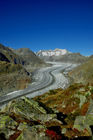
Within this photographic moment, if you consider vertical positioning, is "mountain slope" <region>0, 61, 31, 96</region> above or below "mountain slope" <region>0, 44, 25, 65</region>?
below

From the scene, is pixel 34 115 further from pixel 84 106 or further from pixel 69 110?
pixel 84 106

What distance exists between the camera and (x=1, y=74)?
68812 millimetres

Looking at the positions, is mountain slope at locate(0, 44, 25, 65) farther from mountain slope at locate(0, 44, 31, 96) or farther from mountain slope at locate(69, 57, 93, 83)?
mountain slope at locate(69, 57, 93, 83)

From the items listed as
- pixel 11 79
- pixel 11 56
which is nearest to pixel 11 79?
pixel 11 79

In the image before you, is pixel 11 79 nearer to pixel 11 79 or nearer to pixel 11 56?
pixel 11 79

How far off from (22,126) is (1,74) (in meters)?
65.7

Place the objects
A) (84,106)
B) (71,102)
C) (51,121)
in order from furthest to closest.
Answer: (71,102)
(84,106)
(51,121)

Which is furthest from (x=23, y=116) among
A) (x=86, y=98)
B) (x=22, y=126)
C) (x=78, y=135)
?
(x=86, y=98)

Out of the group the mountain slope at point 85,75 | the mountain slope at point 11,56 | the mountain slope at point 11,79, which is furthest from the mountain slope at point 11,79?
the mountain slope at point 11,56

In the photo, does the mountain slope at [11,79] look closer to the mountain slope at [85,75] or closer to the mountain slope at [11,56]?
the mountain slope at [85,75]

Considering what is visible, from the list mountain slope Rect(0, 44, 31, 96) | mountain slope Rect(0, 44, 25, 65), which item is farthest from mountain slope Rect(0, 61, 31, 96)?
mountain slope Rect(0, 44, 25, 65)

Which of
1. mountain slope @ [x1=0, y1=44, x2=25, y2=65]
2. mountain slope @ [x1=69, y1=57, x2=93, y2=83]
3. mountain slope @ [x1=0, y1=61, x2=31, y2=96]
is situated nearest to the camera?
mountain slope @ [x1=69, y1=57, x2=93, y2=83]

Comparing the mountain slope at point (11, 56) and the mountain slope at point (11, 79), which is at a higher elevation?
the mountain slope at point (11, 56)

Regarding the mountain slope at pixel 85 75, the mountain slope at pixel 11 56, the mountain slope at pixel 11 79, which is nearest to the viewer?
the mountain slope at pixel 85 75
